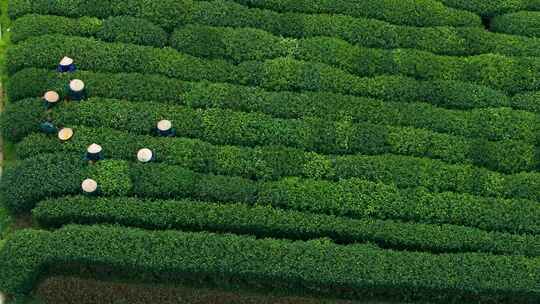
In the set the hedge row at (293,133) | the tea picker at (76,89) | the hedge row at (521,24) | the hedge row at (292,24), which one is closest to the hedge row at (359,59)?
the hedge row at (292,24)

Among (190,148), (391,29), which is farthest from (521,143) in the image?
(190,148)

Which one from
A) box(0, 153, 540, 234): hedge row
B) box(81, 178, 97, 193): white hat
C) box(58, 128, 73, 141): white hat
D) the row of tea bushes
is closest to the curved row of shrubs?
the row of tea bushes

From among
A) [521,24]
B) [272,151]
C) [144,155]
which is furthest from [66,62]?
[521,24]

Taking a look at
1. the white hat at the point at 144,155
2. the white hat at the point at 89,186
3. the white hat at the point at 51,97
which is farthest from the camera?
the white hat at the point at 51,97

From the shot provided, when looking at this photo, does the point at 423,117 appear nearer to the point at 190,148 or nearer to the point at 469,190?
the point at 469,190

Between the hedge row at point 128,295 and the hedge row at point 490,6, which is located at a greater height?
the hedge row at point 490,6

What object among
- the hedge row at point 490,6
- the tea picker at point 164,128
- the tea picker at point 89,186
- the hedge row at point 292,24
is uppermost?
the hedge row at point 490,6

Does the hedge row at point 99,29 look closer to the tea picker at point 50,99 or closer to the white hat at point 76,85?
the white hat at point 76,85

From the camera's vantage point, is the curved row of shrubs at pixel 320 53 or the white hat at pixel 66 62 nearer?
the white hat at pixel 66 62

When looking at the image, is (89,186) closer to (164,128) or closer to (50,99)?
(164,128)
